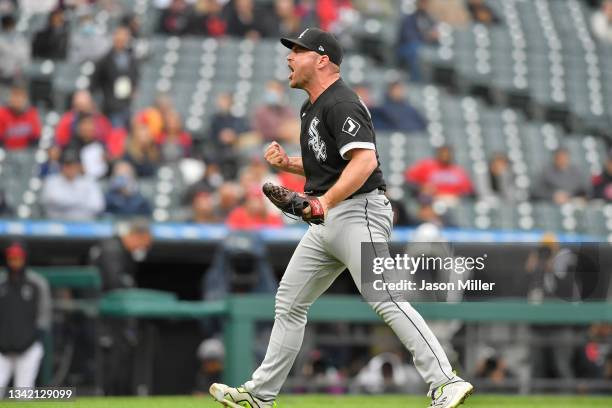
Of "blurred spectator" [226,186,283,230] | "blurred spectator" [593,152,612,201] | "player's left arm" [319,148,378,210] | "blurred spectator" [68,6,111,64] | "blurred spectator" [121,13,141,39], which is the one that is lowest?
"blurred spectator" [226,186,283,230]

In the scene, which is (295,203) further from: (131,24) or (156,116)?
(131,24)

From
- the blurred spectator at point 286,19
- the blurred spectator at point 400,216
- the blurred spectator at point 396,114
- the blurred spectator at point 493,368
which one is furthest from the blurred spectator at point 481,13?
the blurred spectator at point 493,368

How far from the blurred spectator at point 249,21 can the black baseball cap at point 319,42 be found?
10318 mm

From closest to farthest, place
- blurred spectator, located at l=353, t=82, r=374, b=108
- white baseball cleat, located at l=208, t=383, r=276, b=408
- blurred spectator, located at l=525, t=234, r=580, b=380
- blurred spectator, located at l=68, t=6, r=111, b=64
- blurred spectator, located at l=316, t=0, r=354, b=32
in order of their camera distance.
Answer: white baseball cleat, located at l=208, t=383, r=276, b=408, blurred spectator, located at l=525, t=234, r=580, b=380, blurred spectator, located at l=353, t=82, r=374, b=108, blurred spectator, located at l=68, t=6, r=111, b=64, blurred spectator, located at l=316, t=0, r=354, b=32

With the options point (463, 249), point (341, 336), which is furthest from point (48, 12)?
point (463, 249)

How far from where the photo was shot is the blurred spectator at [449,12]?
58.6 ft

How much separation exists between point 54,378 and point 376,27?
8660 mm

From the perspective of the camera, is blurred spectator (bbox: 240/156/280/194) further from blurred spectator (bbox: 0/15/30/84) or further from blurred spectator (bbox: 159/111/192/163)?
blurred spectator (bbox: 0/15/30/84)

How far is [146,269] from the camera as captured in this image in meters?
11.8

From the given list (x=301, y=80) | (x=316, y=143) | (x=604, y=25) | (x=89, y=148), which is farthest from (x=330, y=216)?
(x=604, y=25)

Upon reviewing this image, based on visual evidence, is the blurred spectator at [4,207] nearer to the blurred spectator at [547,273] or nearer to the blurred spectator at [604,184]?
the blurred spectator at [547,273]

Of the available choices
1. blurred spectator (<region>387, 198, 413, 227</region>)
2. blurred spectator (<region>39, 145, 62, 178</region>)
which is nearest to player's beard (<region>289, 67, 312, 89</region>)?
blurred spectator (<region>387, 198, 413, 227</region>)

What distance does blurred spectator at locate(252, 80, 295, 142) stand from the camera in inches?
551

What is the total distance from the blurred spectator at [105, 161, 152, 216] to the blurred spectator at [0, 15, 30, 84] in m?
3.00
